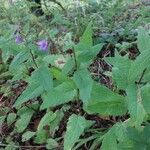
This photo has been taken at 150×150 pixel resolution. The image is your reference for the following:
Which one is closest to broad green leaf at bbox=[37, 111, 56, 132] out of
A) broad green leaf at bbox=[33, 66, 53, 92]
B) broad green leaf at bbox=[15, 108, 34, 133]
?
broad green leaf at bbox=[15, 108, 34, 133]

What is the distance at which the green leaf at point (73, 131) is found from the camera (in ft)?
4.15

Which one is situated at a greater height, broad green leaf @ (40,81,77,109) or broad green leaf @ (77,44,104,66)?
broad green leaf @ (77,44,104,66)

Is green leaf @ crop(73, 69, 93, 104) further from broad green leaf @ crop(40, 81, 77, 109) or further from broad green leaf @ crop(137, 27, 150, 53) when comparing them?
broad green leaf @ crop(137, 27, 150, 53)

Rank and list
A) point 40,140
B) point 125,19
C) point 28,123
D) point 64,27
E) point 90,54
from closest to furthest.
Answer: point 90,54 → point 40,140 → point 28,123 → point 64,27 → point 125,19

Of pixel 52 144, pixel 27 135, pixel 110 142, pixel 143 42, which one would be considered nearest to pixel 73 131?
pixel 110 142

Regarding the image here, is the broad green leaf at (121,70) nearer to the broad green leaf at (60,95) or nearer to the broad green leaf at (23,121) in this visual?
the broad green leaf at (60,95)

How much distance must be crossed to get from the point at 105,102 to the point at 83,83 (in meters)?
0.14

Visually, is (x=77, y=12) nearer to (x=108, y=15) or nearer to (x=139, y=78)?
Answer: (x=108, y=15)

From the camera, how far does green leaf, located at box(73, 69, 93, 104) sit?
1152mm

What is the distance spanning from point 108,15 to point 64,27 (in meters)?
0.35

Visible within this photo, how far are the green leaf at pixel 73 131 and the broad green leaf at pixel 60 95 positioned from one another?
116 millimetres

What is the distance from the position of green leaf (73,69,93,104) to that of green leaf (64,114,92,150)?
0.54 feet

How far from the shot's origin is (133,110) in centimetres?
113

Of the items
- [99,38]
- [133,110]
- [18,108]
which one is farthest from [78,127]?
[99,38]
